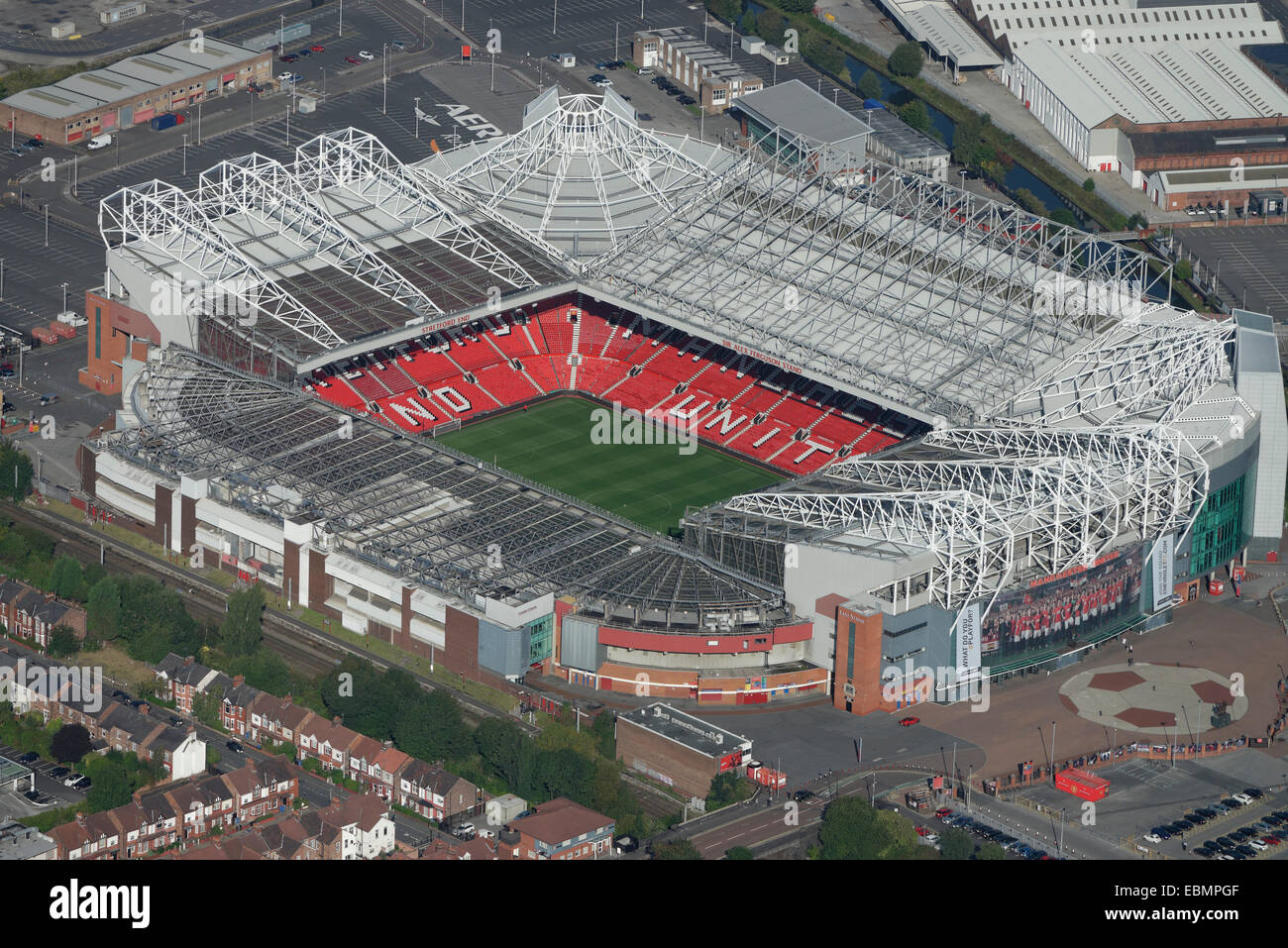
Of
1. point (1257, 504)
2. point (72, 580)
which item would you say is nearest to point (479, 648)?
point (72, 580)

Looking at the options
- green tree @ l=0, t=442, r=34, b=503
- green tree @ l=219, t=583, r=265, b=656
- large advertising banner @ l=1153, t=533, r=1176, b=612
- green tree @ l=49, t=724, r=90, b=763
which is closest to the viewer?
green tree @ l=49, t=724, r=90, b=763

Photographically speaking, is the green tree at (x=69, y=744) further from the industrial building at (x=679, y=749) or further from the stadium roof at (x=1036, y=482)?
the stadium roof at (x=1036, y=482)

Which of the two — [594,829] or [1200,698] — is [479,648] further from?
[1200,698]

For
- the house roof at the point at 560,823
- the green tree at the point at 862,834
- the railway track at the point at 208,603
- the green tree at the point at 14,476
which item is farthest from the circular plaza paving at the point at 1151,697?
the green tree at the point at 14,476
